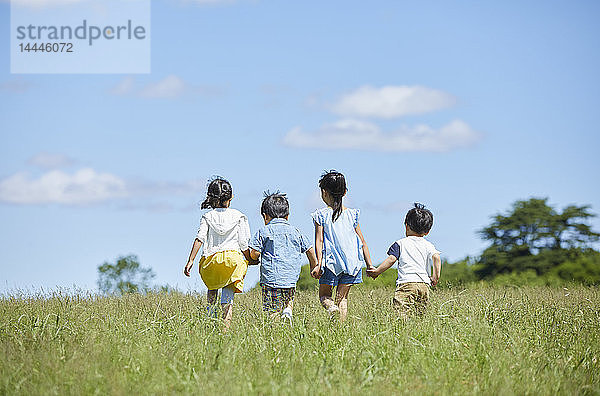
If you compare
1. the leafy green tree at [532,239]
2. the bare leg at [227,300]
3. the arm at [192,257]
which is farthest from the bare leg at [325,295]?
the leafy green tree at [532,239]

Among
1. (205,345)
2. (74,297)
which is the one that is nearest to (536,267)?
(74,297)

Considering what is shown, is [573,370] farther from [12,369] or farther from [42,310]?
[42,310]

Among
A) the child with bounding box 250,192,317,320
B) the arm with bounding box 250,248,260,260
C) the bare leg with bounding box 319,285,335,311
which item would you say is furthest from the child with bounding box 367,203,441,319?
the arm with bounding box 250,248,260,260

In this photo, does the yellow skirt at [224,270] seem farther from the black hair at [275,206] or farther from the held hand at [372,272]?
the held hand at [372,272]

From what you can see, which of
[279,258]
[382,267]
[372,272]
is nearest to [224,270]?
[279,258]

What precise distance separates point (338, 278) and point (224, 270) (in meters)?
1.43

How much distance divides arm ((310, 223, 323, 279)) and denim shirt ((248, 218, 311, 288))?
13 cm

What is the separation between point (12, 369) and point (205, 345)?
1749 mm

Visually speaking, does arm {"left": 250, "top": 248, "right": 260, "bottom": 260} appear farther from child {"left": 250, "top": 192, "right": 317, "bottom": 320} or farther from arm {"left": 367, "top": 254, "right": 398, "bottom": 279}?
arm {"left": 367, "top": 254, "right": 398, "bottom": 279}

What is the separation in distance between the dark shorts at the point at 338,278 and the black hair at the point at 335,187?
680mm

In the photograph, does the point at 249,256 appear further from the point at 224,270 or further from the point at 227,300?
the point at 227,300

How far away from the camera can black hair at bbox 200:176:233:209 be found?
9203 mm

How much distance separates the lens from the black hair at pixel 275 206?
903 centimetres

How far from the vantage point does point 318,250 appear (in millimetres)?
8758
